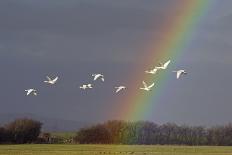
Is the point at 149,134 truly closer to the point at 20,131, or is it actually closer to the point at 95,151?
the point at 20,131

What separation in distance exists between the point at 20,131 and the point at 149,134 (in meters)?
38.6

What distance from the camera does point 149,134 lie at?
177 m

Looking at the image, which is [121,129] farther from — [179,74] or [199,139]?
[179,74]

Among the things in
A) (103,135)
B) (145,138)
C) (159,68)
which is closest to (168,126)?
(145,138)

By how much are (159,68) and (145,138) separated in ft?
401

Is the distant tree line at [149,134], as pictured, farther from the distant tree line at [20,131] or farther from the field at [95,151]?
the field at [95,151]

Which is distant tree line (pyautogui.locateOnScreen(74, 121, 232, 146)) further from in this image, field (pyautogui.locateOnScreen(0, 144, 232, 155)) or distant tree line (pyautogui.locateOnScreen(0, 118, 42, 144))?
field (pyautogui.locateOnScreen(0, 144, 232, 155))

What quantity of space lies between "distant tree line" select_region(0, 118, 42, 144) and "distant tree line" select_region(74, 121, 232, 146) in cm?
1059

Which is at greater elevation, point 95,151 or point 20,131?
point 20,131

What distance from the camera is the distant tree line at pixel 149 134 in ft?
527

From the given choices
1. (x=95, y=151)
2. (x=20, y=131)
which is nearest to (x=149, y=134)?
(x=20, y=131)

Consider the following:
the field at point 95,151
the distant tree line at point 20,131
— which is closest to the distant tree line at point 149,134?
the distant tree line at point 20,131

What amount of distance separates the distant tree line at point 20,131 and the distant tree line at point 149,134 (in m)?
10.6

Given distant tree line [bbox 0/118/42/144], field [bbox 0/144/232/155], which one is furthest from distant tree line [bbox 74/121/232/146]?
field [bbox 0/144/232/155]
